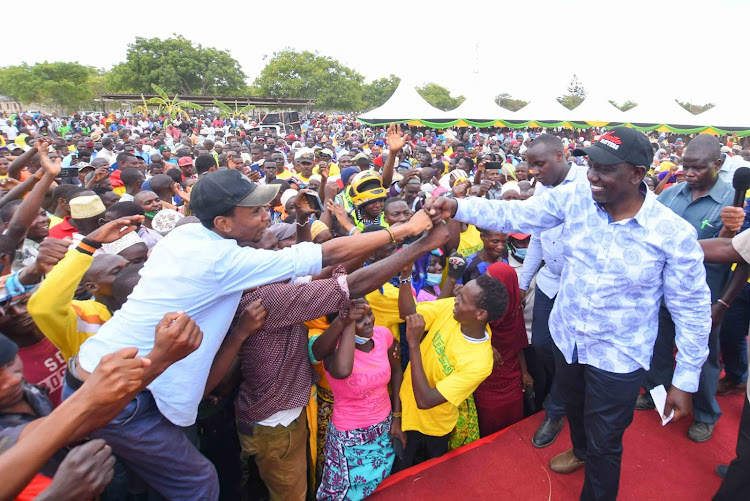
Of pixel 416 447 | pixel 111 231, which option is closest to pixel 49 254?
pixel 111 231

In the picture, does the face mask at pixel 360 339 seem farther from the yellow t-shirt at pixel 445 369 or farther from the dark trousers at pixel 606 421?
the dark trousers at pixel 606 421

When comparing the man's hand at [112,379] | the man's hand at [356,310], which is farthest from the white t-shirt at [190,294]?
the man's hand at [112,379]

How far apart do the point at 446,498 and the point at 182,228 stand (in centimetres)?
228

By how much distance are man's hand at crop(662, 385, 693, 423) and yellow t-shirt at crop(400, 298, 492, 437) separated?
914 mm

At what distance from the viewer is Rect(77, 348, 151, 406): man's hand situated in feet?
4.15

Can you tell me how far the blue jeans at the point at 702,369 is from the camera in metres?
3.02

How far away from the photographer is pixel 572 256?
230 cm

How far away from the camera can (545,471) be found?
2.79m

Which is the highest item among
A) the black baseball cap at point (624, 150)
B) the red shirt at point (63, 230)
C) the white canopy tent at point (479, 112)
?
the white canopy tent at point (479, 112)

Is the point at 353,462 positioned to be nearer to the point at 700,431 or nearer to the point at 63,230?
the point at 700,431

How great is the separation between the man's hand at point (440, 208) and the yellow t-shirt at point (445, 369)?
793 mm

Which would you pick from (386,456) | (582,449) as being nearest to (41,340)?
(386,456)

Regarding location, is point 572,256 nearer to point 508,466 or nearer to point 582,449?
point 582,449

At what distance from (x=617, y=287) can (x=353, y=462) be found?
1845 millimetres
